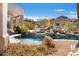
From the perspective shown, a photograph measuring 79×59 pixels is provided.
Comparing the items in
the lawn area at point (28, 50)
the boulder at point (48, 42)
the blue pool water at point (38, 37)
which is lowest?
the lawn area at point (28, 50)

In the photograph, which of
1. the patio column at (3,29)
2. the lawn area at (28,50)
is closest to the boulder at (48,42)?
the lawn area at (28,50)

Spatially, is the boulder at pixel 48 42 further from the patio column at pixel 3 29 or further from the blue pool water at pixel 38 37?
the patio column at pixel 3 29

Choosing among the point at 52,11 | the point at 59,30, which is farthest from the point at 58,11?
the point at 59,30

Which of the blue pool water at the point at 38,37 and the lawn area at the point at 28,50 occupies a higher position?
the blue pool water at the point at 38,37

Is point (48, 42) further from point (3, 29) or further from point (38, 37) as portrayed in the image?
point (3, 29)

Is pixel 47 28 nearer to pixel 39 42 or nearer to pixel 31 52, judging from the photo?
pixel 39 42

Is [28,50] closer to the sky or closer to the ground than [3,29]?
closer to the ground

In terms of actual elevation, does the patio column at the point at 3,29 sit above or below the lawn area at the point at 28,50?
above

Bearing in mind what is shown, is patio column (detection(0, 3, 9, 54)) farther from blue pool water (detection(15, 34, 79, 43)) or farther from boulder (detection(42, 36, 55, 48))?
boulder (detection(42, 36, 55, 48))

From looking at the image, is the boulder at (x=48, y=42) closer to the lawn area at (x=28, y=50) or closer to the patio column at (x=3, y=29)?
the lawn area at (x=28, y=50)

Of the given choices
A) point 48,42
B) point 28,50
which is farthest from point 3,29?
point 48,42

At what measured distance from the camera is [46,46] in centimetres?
144

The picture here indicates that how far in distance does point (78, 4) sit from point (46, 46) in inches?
18.6

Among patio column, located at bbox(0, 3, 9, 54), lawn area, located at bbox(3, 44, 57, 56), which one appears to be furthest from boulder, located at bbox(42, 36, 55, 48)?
patio column, located at bbox(0, 3, 9, 54)
